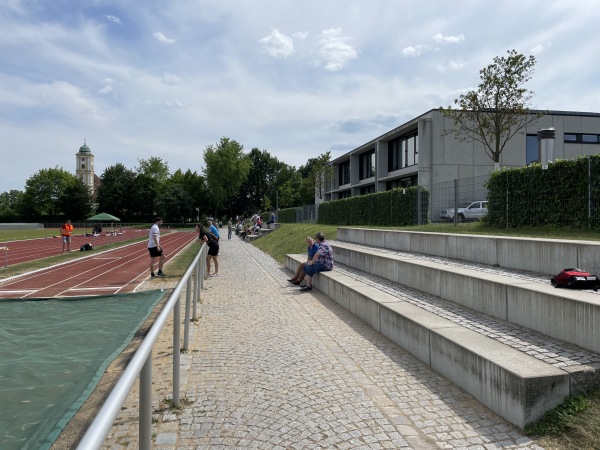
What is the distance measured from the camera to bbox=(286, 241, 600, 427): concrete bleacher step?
3588 mm

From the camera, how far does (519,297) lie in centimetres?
535

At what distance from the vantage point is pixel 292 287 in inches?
491

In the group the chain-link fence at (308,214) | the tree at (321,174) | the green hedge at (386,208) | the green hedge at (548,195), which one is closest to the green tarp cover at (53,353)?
the green hedge at (548,195)

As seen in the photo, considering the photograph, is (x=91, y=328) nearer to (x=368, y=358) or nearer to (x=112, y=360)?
(x=112, y=360)

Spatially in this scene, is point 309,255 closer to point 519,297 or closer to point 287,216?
point 519,297

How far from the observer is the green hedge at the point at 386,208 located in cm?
1862

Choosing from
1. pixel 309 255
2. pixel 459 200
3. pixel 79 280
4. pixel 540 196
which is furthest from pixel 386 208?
pixel 79 280

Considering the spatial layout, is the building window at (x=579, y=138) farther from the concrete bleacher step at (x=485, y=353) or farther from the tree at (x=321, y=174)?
the concrete bleacher step at (x=485, y=353)

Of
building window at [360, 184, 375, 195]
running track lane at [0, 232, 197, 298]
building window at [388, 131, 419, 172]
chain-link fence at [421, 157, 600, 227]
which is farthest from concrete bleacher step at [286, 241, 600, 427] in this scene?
building window at [360, 184, 375, 195]

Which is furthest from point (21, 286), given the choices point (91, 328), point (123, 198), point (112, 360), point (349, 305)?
point (123, 198)

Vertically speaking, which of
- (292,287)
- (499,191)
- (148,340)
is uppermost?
(499,191)

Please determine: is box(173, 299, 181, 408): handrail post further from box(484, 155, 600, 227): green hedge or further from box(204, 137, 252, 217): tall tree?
box(204, 137, 252, 217): tall tree

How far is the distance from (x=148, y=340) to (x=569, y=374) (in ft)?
10.8

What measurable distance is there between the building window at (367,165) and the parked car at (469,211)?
83.2ft
